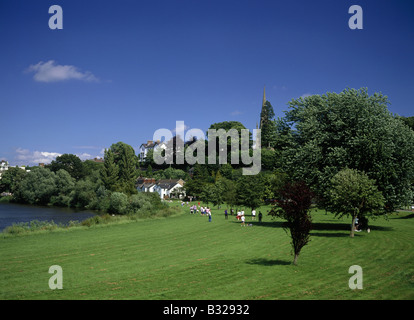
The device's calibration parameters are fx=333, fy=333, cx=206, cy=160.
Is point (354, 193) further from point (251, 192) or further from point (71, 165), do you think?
point (71, 165)

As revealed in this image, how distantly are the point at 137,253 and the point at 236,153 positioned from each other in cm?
9486

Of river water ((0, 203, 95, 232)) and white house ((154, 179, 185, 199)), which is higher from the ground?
white house ((154, 179, 185, 199))

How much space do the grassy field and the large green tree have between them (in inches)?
213

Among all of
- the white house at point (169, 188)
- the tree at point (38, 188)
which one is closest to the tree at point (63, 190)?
the tree at point (38, 188)

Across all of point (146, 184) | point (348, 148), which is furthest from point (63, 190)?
point (348, 148)

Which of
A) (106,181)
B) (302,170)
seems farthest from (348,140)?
(106,181)

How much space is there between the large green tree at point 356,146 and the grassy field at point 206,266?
17.7 feet

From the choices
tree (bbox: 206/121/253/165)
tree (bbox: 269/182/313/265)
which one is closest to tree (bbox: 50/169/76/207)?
tree (bbox: 206/121/253/165)

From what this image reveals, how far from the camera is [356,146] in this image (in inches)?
1245

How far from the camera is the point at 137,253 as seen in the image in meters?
Answer: 22.0

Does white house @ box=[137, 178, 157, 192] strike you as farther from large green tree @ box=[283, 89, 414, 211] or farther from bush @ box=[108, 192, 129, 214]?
large green tree @ box=[283, 89, 414, 211]

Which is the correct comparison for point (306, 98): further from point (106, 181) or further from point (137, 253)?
point (106, 181)

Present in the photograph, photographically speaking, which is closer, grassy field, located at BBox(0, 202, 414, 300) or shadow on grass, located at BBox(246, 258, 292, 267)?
grassy field, located at BBox(0, 202, 414, 300)

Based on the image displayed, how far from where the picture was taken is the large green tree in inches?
1224
